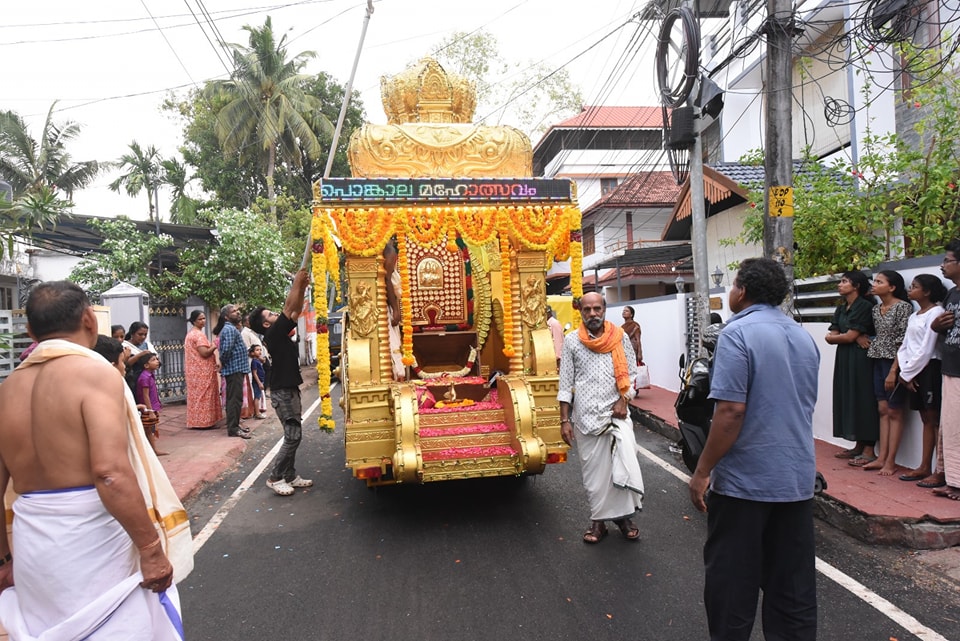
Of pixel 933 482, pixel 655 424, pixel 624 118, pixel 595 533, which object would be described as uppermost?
pixel 624 118

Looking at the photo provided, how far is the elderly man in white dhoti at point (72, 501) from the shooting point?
205 cm

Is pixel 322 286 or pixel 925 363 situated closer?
pixel 925 363

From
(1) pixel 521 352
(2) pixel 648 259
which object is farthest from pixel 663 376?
(1) pixel 521 352

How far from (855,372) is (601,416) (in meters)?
2.91

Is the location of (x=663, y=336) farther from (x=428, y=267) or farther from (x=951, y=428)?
(x=951, y=428)

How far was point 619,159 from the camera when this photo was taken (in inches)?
1228

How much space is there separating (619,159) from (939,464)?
28213 mm

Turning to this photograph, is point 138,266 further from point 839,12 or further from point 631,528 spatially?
point 839,12

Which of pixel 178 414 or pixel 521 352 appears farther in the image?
pixel 178 414

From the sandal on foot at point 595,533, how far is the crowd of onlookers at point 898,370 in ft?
8.70

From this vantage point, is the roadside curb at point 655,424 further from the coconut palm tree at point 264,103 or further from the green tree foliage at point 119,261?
the coconut palm tree at point 264,103

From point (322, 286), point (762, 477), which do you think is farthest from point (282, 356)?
point (762, 477)

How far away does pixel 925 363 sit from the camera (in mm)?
4863

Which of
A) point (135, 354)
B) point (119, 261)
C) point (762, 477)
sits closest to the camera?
point (762, 477)
